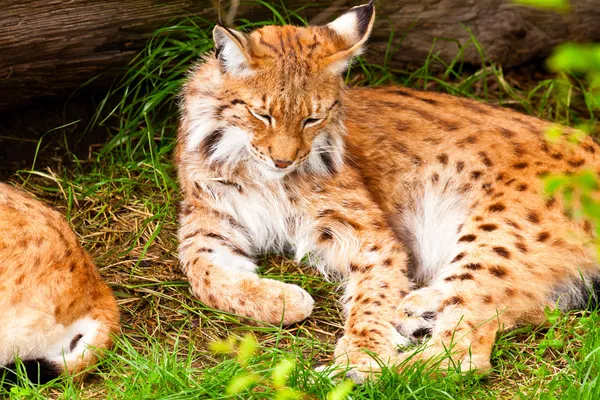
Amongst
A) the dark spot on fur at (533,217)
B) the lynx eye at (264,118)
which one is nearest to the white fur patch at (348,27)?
the lynx eye at (264,118)

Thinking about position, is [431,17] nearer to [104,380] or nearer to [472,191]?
[472,191]

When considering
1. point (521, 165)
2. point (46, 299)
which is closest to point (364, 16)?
point (521, 165)

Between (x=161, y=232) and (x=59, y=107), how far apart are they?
1105 millimetres

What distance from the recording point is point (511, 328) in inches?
136

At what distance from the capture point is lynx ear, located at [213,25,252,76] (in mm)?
3441

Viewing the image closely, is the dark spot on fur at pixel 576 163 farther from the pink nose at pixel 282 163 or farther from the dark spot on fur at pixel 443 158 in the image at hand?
the pink nose at pixel 282 163

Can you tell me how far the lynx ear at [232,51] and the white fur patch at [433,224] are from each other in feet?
3.61

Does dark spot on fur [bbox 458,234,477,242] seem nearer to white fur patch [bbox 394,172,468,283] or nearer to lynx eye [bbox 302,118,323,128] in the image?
white fur patch [bbox 394,172,468,283]

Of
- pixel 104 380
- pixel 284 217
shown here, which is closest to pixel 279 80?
pixel 284 217

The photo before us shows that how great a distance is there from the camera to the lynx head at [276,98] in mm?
3539

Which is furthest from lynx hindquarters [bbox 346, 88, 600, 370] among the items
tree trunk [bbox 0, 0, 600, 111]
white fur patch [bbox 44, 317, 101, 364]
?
white fur patch [bbox 44, 317, 101, 364]

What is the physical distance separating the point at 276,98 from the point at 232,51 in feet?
0.88

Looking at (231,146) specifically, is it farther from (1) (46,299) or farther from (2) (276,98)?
(1) (46,299)

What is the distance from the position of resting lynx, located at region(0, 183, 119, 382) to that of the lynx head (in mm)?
846
